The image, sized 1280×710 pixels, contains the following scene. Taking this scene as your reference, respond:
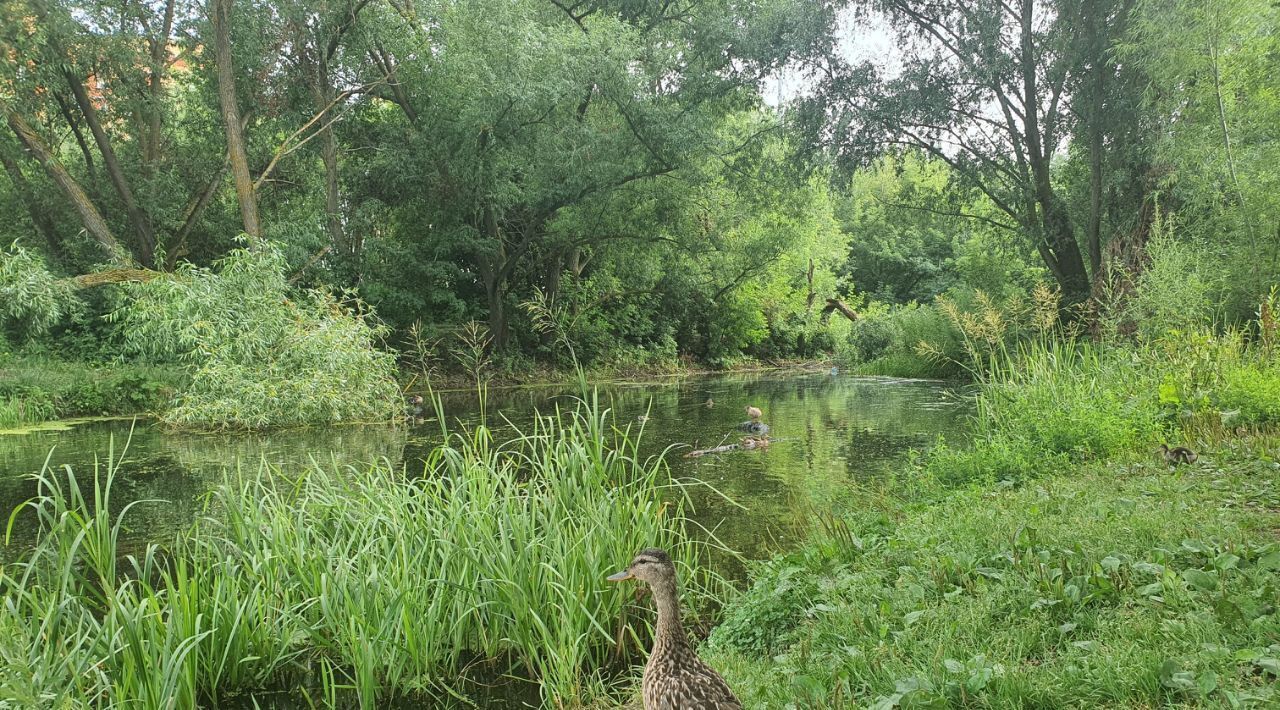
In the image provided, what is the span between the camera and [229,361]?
1249 centimetres

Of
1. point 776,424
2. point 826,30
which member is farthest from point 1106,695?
point 826,30

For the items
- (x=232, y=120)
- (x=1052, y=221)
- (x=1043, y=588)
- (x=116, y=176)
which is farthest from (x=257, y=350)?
(x=1052, y=221)

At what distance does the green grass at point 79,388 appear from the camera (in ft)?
42.0

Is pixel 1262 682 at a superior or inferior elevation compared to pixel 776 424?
superior

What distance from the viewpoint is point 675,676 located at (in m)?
2.47

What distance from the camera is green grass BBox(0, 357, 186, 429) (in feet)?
42.0

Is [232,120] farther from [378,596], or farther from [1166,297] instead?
[1166,297]

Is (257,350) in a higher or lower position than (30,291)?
lower

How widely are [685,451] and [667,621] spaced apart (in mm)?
6822

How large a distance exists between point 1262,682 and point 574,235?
2024 centimetres

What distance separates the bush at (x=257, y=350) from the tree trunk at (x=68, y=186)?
2867 mm

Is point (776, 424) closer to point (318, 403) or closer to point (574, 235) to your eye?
point (318, 403)

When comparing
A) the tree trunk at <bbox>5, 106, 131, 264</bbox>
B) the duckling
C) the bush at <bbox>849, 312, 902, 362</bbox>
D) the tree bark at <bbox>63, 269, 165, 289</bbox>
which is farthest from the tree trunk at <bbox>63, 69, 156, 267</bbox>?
the bush at <bbox>849, 312, 902, 362</bbox>

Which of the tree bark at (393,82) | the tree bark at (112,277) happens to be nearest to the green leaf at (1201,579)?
the tree bark at (112,277)
